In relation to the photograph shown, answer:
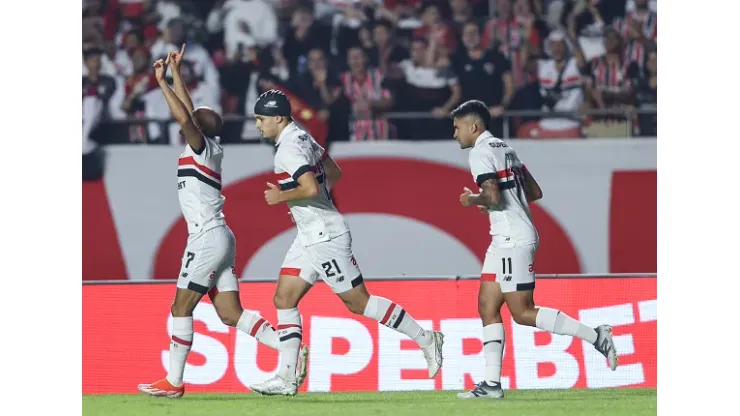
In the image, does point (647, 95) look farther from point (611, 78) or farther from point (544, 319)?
point (544, 319)

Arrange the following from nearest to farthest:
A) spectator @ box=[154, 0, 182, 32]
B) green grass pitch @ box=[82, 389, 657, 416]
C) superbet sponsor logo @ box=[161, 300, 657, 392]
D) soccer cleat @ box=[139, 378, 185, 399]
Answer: green grass pitch @ box=[82, 389, 657, 416], soccer cleat @ box=[139, 378, 185, 399], superbet sponsor logo @ box=[161, 300, 657, 392], spectator @ box=[154, 0, 182, 32]

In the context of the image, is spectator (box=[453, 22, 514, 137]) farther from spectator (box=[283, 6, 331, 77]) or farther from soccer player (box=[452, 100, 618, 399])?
soccer player (box=[452, 100, 618, 399])

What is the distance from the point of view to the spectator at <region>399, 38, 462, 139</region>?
10.9m

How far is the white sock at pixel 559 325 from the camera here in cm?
636

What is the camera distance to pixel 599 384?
7.41m

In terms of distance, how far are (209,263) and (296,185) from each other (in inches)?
28.4

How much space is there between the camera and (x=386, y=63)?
11.4 metres

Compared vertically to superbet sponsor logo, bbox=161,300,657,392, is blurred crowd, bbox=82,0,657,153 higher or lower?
higher

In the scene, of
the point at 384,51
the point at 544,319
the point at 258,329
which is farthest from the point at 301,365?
the point at 384,51

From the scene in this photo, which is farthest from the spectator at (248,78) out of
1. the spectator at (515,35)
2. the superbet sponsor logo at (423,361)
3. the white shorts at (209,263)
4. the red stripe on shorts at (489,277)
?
the red stripe on shorts at (489,277)

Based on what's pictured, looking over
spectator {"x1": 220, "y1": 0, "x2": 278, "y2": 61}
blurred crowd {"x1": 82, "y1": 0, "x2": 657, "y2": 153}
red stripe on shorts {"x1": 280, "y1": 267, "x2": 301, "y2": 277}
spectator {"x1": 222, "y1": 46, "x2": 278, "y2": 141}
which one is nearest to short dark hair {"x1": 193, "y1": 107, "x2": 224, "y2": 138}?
red stripe on shorts {"x1": 280, "y1": 267, "x2": 301, "y2": 277}

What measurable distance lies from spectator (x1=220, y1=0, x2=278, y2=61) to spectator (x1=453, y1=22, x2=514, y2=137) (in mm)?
1956

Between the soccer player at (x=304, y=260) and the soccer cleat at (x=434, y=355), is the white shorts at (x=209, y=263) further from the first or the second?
the soccer cleat at (x=434, y=355)
